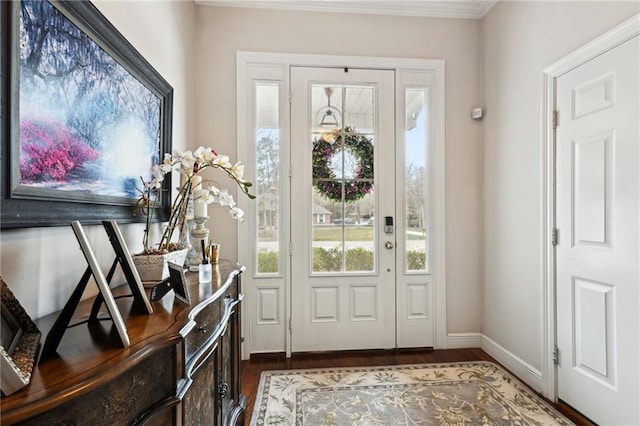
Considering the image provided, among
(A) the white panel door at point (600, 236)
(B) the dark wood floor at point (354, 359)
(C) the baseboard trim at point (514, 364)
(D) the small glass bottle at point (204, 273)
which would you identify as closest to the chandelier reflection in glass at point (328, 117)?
(A) the white panel door at point (600, 236)

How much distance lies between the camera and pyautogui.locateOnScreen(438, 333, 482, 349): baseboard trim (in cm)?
278

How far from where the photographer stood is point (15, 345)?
61cm

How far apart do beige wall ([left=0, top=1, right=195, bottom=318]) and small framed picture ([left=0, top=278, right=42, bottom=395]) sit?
31 cm

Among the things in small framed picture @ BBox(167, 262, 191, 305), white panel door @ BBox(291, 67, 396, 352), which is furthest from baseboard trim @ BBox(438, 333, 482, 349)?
small framed picture @ BBox(167, 262, 191, 305)

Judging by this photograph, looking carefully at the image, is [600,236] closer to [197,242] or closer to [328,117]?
[328,117]

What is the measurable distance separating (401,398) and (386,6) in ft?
9.98

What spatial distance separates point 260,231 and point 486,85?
2.34m

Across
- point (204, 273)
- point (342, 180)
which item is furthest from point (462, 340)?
point (204, 273)

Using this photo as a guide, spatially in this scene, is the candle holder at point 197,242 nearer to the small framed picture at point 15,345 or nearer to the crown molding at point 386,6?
the small framed picture at point 15,345

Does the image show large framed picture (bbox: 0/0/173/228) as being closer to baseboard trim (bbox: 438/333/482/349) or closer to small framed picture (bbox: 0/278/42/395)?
small framed picture (bbox: 0/278/42/395)

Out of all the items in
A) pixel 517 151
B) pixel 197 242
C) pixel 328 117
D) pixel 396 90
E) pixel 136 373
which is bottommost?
pixel 136 373

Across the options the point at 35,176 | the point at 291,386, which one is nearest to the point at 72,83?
the point at 35,176

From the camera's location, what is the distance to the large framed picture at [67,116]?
848mm

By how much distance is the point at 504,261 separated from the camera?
2525mm
